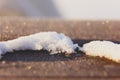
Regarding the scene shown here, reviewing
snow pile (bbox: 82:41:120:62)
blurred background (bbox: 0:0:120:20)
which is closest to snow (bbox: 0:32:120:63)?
snow pile (bbox: 82:41:120:62)

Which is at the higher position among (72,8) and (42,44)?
(72,8)

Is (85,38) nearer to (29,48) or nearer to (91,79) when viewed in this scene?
(29,48)

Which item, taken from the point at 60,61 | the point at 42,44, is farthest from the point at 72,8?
the point at 60,61

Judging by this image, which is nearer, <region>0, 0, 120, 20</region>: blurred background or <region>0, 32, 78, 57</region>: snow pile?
<region>0, 32, 78, 57</region>: snow pile

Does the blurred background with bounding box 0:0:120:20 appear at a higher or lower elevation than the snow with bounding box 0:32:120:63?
higher

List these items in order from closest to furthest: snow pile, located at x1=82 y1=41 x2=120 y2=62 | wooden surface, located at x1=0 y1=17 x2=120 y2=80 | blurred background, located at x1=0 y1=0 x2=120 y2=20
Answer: wooden surface, located at x1=0 y1=17 x2=120 y2=80 → snow pile, located at x1=82 y1=41 x2=120 y2=62 → blurred background, located at x1=0 y1=0 x2=120 y2=20

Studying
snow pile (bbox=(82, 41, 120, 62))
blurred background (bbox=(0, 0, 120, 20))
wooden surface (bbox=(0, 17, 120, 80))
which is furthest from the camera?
blurred background (bbox=(0, 0, 120, 20))

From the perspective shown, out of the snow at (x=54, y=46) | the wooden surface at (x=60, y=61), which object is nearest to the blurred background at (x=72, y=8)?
the wooden surface at (x=60, y=61)

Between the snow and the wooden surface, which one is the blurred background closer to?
the wooden surface

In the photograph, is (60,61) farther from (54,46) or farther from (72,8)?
(72,8)
